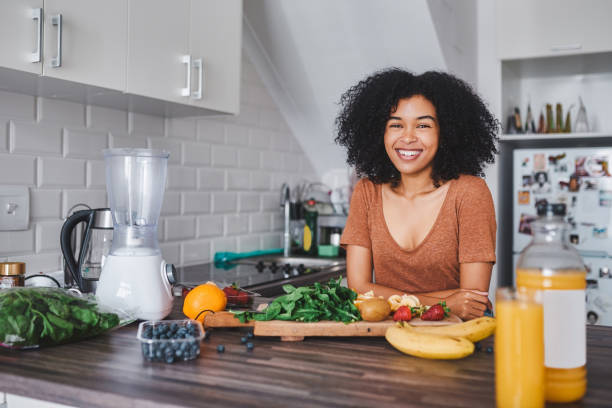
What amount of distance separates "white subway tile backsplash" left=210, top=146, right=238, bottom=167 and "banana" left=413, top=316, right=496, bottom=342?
6.11 feet

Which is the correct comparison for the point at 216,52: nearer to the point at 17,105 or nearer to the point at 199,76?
the point at 199,76

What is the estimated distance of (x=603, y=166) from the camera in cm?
356

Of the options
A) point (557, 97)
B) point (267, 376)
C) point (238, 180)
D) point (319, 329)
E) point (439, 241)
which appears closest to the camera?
point (267, 376)

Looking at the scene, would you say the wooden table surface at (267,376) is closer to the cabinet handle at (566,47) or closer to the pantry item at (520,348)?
the pantry item at (520,348)

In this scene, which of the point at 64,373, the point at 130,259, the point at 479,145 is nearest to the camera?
the point at 64,373

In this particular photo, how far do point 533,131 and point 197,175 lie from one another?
2.25m

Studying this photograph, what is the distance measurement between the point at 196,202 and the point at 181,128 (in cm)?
35

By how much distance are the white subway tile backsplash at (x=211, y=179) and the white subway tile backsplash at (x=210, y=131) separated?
0.49 ft

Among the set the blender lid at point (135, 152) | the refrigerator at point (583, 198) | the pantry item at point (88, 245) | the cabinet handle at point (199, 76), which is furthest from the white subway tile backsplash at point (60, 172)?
the refrigerator at point (583, 198)

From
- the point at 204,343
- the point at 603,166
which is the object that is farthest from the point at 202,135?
the point at 603,166

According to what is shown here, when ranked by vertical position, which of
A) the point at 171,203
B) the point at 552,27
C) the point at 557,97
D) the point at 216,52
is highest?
the point at 552,27

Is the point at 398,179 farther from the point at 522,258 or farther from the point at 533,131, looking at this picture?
the point at 533,131

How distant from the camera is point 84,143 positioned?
2.26 m

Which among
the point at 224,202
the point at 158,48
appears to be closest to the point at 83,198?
the point at 158,48
